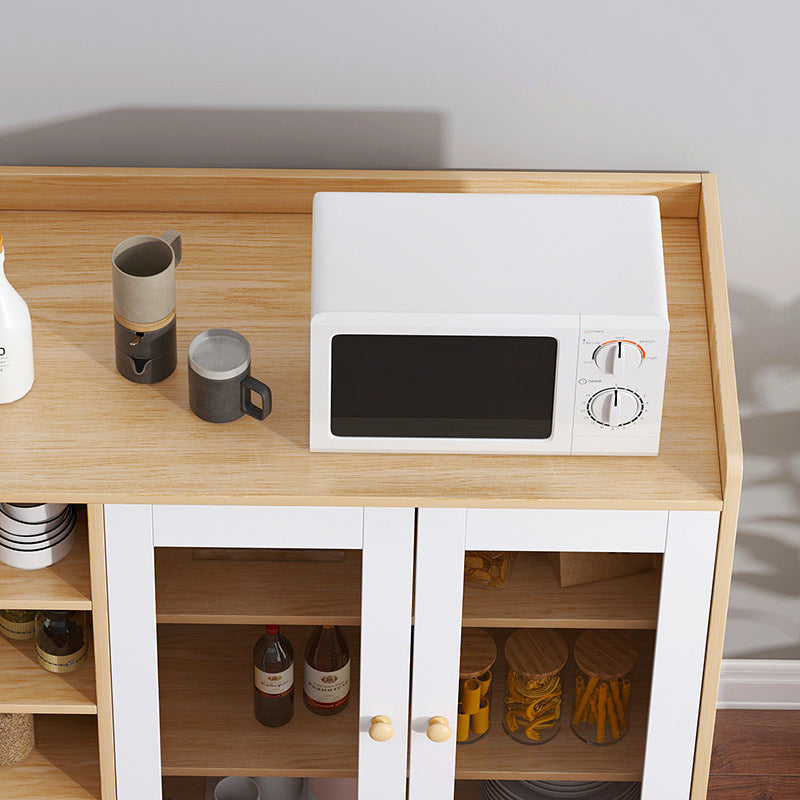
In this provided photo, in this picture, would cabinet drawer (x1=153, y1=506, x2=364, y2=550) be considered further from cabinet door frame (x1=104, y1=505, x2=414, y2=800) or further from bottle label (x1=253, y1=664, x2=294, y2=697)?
bottle label (x1=253, y1=664, x2=294, y2=697)

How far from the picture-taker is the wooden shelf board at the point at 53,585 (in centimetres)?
164

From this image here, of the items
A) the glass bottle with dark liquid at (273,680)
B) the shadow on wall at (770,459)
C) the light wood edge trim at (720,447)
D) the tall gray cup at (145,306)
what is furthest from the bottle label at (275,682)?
the shadow on wall at (770,459)

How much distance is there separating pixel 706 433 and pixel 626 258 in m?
0.25

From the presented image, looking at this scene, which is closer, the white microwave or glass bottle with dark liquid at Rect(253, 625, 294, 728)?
the white microwave

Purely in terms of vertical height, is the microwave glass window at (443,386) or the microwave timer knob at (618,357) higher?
the microwave timer knob at (618,357)

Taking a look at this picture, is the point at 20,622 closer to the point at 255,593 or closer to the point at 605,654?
the point at 255,593

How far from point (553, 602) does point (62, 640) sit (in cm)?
67

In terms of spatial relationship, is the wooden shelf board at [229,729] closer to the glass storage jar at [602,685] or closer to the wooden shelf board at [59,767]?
the wooden shelf board at [59,767]

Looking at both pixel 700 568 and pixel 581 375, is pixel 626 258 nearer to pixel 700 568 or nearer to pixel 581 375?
pixel 581 375

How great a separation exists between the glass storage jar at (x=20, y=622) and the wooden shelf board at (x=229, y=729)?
193 mm

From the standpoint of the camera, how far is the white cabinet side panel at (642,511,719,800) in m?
1.60

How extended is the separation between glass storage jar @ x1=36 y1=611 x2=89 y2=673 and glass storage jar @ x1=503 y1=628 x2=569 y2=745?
58 centimetres

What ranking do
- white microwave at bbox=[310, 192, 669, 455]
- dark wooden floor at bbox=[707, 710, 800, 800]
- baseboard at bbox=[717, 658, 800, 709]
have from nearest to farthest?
white microwave at bbox=[310, 192, 669, 455] → dark wooden floor at bbox=[707, 710, 800, 800] → baseboard at bbox=[717, 658, 800, 709]

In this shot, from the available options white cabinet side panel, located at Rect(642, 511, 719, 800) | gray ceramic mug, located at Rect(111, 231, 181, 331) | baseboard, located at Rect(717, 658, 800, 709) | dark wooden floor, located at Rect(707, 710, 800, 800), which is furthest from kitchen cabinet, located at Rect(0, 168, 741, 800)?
baseboard, located at Rect(717, 658, 800, 709)
